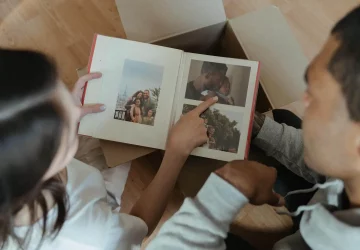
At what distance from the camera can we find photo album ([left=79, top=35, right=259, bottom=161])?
2.53ft

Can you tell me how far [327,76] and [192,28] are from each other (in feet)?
1.50

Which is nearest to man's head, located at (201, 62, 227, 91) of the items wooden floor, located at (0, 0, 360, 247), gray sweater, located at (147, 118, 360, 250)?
gray sweater, located at (147, 118, 360, 250)

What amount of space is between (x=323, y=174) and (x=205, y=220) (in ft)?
0.61

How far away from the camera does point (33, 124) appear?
470 millimetres

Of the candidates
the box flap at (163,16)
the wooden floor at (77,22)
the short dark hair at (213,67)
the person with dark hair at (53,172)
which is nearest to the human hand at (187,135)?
the person with dark hair at (53,172)

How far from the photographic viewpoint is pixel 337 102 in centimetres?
49

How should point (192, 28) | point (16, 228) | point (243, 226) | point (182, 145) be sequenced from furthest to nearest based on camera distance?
point (243, 226)
point (192, 28)
point (182, 145)
point (16, 228)

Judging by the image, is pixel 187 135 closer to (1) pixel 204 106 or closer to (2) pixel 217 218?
(1) pixel 204 106

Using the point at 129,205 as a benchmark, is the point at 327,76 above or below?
above

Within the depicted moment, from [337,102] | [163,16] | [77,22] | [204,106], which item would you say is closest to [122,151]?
[204,106]

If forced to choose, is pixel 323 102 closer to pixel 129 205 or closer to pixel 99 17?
pixel 129 205

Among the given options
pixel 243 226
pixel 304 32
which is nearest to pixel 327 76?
pixel 243 226

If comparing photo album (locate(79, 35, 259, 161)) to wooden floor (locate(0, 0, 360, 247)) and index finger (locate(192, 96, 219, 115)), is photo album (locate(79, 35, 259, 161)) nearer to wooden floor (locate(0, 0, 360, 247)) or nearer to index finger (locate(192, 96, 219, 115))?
index finger (locate(192, 96, 219, 115))

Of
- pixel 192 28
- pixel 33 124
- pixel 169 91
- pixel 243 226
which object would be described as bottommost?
pixel 243 226
